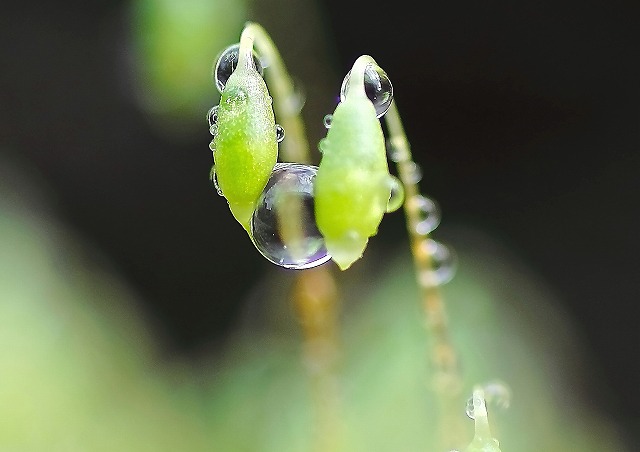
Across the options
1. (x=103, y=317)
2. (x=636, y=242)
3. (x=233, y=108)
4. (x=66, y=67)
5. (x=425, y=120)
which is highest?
(x=66, y=67)

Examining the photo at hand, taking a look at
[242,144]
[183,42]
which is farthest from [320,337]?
[242,144]

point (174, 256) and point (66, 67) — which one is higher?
point (66, 67)

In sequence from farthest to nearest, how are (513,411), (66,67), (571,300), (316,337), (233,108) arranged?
(66,67) < (571,300) < (513,411) < (316,337) < (233,108)

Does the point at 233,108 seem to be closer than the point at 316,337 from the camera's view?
Yes

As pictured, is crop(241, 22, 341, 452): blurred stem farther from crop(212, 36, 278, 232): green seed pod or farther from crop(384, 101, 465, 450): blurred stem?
crop(212, 36, 278, 232): green seed pod

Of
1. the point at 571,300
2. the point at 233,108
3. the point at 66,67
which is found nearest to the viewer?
the point at 233,108

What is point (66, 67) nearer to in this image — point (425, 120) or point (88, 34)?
point (88, 34)

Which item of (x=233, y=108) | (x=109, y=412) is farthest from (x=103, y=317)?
(x=233, y=108)

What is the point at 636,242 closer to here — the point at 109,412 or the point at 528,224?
the point at 528,224
